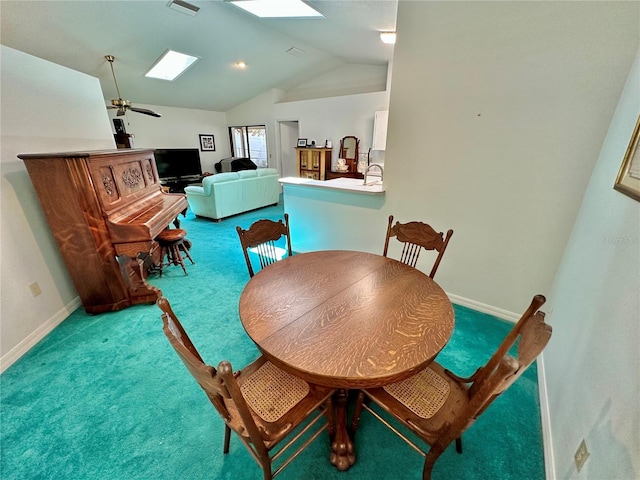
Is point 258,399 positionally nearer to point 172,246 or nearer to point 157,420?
point 157,420

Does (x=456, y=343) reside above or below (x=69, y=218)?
below

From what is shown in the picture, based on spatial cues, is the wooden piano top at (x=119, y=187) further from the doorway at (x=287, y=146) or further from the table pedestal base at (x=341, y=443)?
the doorway at (x=287, y=146)

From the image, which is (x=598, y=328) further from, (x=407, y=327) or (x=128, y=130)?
(x=128, y=130)

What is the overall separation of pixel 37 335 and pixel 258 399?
213 centimetres

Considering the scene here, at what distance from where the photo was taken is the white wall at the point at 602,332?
778 mm

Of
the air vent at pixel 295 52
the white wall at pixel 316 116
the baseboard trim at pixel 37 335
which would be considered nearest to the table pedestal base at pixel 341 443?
the baseboard trim at pixel 37 335

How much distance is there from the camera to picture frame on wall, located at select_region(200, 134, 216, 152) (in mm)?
7742

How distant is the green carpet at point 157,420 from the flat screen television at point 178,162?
5733 mm

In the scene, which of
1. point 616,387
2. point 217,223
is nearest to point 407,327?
point 616,387

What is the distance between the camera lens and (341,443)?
1.19m

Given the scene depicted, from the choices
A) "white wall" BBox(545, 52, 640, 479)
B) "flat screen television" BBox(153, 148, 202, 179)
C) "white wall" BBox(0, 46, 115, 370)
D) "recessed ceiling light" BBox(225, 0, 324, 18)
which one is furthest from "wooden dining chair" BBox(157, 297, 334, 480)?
"flat screen television" BBox(153, 148, 202, 179)

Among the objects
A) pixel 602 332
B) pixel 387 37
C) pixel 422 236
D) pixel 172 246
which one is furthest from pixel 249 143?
pixel 602 332

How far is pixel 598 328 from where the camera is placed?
1048 millimetres

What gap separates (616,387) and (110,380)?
2.50 m
